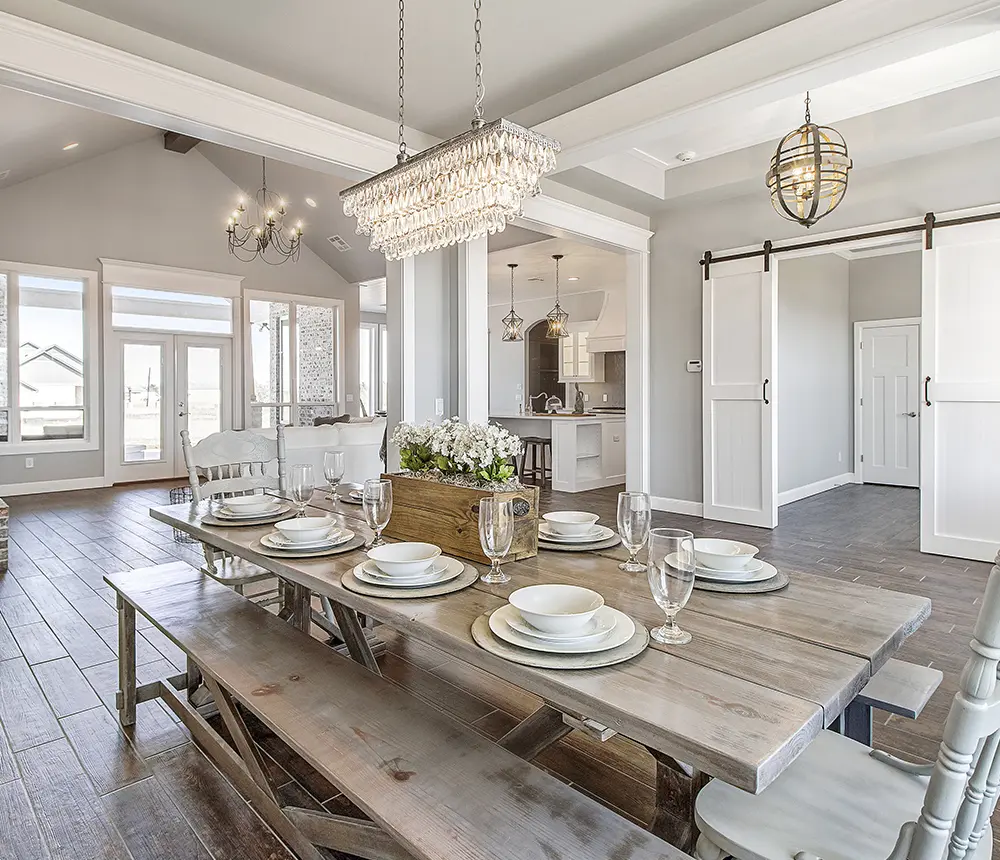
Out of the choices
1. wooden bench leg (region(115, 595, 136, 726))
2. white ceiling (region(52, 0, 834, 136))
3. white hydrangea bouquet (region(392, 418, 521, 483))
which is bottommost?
wooden bench leg (region(115, 595, 136, 726))

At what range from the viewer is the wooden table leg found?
1.27 meters

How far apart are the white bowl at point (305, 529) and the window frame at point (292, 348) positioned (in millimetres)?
8268

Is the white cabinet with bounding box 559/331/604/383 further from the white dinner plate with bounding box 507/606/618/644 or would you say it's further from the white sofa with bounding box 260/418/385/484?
the white dinner plate with bounding box 507/606/618/644

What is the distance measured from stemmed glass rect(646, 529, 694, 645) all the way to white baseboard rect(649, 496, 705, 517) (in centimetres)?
490

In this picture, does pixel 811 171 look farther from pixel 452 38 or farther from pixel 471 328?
pixel 471 328

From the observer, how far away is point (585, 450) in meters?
7.40

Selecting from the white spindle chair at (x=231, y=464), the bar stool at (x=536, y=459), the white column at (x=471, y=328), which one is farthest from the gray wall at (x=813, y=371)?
the white spindle chair at (x=231, y=464)

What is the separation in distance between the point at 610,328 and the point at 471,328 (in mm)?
5611

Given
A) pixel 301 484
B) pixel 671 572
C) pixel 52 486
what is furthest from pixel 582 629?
pixel 52 486

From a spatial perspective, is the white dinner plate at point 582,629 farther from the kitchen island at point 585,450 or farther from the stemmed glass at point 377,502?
the kitchen island at point 585,450

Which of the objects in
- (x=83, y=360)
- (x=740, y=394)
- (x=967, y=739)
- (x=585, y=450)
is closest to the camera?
(x=967, y=739)

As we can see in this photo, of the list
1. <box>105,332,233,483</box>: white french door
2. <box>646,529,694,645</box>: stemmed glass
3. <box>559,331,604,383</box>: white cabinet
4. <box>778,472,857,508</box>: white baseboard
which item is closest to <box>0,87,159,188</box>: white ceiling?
<box>105,332,233,483</box>: white french door

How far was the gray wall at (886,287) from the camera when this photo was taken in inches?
293

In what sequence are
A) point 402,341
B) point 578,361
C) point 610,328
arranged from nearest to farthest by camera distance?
point 402,341 < point 610,328 < point 578,361
